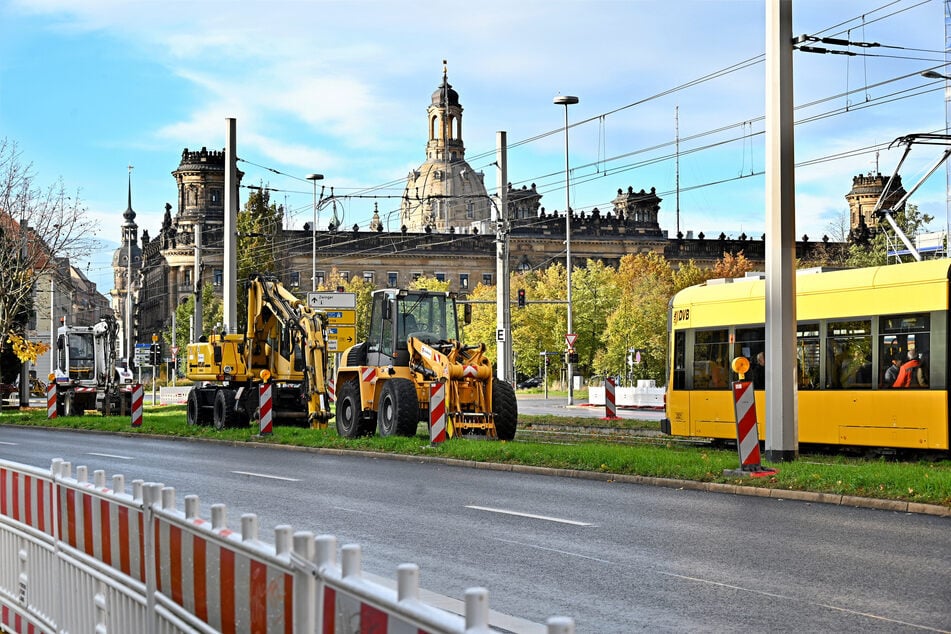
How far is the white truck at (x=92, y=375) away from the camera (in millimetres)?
52312

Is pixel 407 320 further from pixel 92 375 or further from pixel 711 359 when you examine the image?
pixel 92 375

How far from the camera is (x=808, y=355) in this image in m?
24.7

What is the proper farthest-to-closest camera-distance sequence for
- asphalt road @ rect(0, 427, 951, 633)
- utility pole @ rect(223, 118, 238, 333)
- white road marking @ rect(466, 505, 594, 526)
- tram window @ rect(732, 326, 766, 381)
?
utility pole @ rect(223, 118, 238, 333) < tram window @ rect(732, 326, 766, 381) < white road marking @ rect(466, 505, 594, 526) < asphalt road @ rect(0, 427, 951, 633)

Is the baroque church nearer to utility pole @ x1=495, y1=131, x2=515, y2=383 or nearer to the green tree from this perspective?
the green tree

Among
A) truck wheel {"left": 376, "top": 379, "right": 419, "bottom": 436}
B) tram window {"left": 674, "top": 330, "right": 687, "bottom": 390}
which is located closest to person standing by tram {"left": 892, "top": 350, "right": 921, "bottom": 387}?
tram window {"left": 674, "top": 330, "right": 687, "bottom": 390}

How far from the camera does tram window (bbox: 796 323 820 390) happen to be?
24422 millimetres

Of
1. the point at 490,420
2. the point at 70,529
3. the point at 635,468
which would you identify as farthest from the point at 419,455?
the point at 70,529

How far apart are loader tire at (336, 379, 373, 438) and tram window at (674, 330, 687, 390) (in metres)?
6.80

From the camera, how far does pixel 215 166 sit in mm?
147000

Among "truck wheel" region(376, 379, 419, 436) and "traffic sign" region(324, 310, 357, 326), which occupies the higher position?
"traffic sign" region(324, 310, 357, 326)

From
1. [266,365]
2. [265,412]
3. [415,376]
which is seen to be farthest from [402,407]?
[266,365]

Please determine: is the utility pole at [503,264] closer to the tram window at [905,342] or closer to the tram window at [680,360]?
the tram window at [680,360]

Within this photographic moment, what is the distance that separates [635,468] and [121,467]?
8.90 m

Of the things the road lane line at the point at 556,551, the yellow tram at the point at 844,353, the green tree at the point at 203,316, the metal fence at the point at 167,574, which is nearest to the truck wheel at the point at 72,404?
the yellow tram at the point at 844,353
